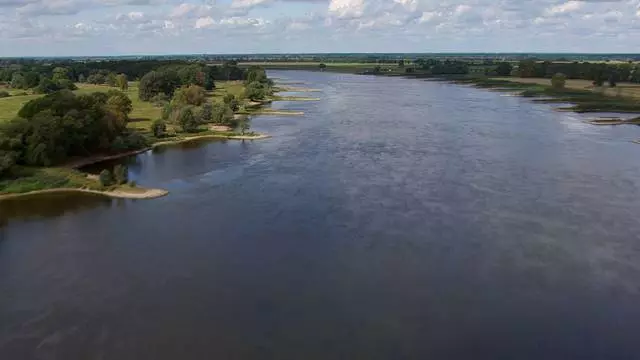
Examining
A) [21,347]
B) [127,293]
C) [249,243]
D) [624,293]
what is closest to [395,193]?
[249,243]

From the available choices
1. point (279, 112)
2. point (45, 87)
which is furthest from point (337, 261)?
point (45, 87)

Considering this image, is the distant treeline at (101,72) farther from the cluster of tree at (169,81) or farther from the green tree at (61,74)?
the cluster of tree at (169,81)

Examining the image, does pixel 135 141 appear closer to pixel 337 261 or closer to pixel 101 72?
pixel 337 261

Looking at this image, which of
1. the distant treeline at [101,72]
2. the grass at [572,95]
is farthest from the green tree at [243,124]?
the grass at [572,95]

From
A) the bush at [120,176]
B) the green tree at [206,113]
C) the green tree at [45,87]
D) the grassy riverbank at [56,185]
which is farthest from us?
the green tree at [45,87]

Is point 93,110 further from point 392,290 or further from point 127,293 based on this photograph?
point 392,290
